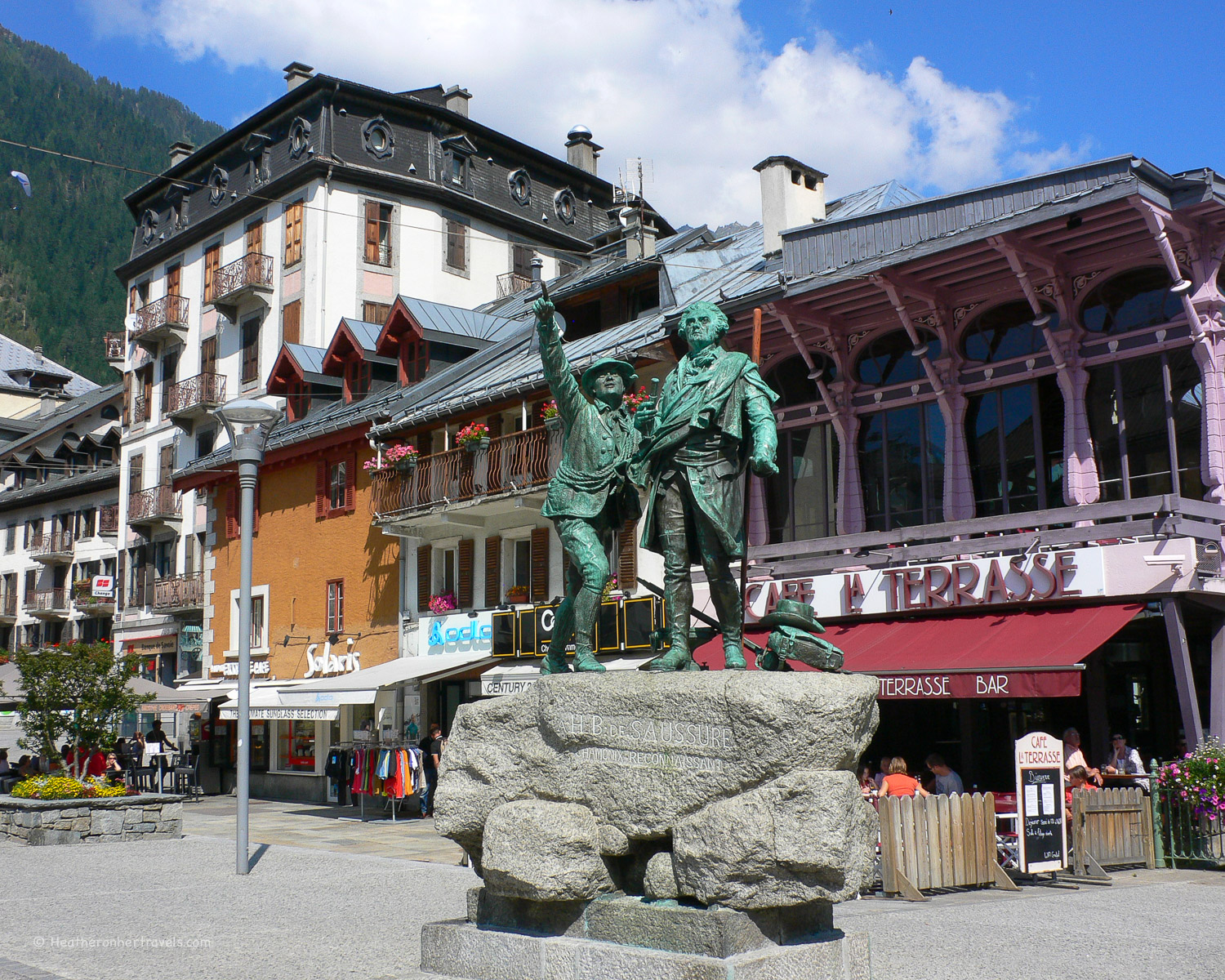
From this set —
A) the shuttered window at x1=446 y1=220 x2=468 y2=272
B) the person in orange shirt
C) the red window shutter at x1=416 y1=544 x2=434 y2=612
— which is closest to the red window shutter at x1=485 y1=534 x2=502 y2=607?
the red window shutter at x1=416 y1=544 x2=434 y2=612

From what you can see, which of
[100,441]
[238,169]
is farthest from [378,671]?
[100,441]

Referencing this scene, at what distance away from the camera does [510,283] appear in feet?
127

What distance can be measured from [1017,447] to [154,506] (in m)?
28.9

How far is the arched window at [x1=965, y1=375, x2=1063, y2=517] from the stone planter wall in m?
12.1

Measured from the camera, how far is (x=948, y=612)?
17.1 meters

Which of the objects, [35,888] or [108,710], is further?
[108,710]

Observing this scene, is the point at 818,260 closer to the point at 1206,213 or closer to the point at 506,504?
the point at 1206,213

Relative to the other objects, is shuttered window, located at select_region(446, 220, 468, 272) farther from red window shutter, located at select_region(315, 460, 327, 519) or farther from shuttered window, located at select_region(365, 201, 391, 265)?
red window shutter, located at select_region(315, 460, 327, 519)

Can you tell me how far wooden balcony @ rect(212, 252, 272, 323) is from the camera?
36375mm

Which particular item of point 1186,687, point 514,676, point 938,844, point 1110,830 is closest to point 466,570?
point 514,676

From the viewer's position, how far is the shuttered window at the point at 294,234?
35688 millimetres

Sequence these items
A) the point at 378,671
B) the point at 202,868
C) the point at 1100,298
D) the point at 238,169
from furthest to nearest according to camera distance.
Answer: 1. the point at 238,169
2. the point at 378,671
3. the point at 1100,298
4. the point at 202,868

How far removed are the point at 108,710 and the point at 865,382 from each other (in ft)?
43.0

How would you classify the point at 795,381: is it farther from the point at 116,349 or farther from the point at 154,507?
the point at 116,349
